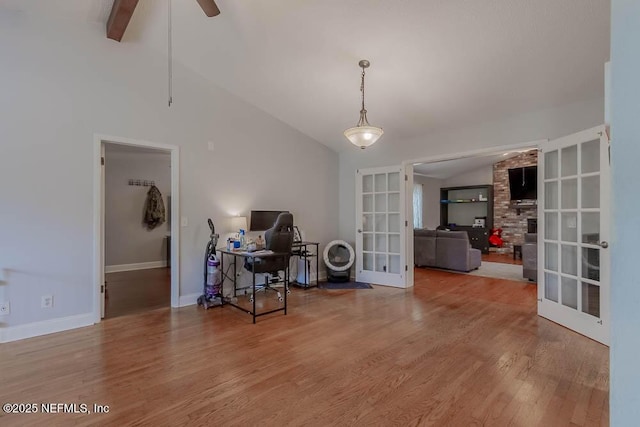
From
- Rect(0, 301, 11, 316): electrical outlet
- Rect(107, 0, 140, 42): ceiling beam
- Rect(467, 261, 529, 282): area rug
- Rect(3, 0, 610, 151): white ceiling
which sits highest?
Rect(107, 0, 140, 42): ceiling beam

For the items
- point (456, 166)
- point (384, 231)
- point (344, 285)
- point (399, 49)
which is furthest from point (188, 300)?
point (456, 166)

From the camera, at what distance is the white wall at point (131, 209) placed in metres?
6.58

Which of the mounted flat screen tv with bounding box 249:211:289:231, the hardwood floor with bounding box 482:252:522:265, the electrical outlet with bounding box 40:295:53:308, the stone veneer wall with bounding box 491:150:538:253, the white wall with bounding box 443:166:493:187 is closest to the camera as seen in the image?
the electrical outlet with bounding box 40:295:53:308

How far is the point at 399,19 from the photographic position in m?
2.98

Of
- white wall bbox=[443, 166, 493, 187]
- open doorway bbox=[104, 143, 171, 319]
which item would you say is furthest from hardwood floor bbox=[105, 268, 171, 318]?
white wall bbox=[443, 166, 493, 187]

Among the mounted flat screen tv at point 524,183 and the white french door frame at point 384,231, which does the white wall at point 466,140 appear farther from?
the mounted flat screen tv at point 524,183

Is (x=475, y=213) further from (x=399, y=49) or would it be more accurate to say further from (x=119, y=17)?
(x=119, y=17)

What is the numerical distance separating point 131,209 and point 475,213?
9.23 m

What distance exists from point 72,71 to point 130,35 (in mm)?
751

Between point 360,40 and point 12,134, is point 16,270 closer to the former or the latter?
point 12,134

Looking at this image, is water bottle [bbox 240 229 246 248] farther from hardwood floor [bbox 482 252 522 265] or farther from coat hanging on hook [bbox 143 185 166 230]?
hardwood floor [bbox 482 252 522 265]

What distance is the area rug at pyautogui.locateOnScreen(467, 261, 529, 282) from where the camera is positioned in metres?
6.02

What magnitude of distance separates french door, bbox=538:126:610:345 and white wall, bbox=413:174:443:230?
664cm

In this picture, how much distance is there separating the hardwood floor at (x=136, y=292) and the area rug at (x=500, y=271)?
5.49 metres
